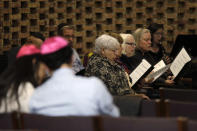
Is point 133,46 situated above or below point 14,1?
below

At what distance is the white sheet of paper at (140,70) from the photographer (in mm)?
6293

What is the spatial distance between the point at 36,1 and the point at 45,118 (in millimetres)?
6087

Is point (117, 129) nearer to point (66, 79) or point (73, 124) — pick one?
point (73, 124)

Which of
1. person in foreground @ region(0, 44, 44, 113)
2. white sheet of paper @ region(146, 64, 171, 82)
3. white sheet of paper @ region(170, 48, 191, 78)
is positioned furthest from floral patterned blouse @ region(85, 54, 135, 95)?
person in foreground @ region(0, 44, 44, 113)

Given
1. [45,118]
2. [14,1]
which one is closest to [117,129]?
[45,118]

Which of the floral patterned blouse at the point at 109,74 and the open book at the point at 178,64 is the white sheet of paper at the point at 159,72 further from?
the floral patterned blouse at the point at 109,74

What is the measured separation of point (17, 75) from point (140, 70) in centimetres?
281

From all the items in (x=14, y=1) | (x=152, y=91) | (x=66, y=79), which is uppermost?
(x=14, y=1)

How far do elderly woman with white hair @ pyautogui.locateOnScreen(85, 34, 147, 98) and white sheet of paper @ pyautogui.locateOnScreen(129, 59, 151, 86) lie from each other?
0.16 meters

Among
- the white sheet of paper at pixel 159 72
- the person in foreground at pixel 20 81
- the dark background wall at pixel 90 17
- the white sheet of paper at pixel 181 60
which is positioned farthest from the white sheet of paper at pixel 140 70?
the dark background wall at pixel 90 17

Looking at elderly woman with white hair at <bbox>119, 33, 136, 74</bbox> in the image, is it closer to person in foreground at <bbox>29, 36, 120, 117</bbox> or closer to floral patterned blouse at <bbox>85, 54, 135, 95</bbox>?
floral patterned blouse at <bbox>85, 54, 135, 95</bbox>

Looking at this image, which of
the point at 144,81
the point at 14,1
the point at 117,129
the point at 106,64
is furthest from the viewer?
the point at 14,1

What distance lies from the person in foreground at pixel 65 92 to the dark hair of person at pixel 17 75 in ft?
0.45

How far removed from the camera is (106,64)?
6.20m
